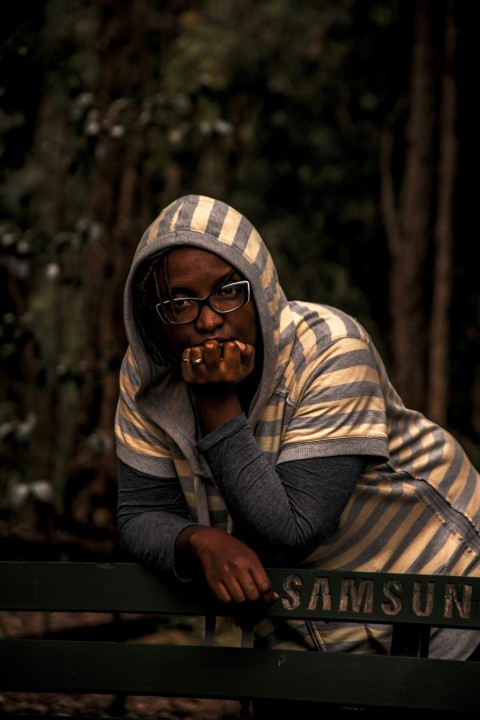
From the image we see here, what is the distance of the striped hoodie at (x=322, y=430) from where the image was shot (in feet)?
7.05

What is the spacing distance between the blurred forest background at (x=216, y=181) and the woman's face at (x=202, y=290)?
5.10ft

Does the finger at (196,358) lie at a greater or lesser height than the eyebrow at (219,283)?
lesser

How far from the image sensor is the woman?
2090 mm

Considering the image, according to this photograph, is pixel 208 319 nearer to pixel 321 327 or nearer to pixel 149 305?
pixel 149 305

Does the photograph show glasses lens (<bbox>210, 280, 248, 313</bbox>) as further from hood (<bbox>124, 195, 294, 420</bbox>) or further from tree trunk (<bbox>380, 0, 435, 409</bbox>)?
tree trunk (<bbox>380, 0, 435, 409</bbox>)

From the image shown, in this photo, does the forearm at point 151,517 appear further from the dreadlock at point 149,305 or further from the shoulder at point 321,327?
the shoulder at point 321,327

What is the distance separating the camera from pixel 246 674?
209cm

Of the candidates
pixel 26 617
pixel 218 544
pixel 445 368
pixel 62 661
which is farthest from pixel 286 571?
pixel 445 368

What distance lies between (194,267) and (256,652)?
76 cm

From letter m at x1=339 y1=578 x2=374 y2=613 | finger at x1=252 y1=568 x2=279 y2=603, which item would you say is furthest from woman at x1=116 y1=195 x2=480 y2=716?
letter m at x1=339 y1=578 x2=374 y2=613

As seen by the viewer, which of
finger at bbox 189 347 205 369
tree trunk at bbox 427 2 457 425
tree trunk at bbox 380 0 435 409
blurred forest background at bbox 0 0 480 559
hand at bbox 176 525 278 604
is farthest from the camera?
tree trunk at bbox 380 0 435 409

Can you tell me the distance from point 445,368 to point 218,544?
479 centimetres

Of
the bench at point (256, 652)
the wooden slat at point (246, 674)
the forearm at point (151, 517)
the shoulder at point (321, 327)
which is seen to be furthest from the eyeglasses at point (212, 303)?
the wooden slat at point (246, 674)

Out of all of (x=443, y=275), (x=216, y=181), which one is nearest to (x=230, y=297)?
(x=443, y=275)
